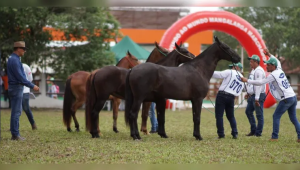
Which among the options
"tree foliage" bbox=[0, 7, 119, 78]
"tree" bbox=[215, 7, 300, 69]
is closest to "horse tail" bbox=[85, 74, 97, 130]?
"tree foliage" bbox=[0, 7, 119, 78]

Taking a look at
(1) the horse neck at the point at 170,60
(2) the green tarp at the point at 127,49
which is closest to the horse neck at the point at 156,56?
(1) the horse neck at the point at 170,60

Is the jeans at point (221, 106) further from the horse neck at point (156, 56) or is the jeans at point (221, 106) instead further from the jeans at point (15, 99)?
the jeans at point (15, 99)

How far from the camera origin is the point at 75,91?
10.3m

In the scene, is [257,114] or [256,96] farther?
[257,114]

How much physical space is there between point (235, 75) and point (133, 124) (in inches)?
93.1

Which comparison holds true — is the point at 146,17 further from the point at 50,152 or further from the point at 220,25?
the point at 50,152

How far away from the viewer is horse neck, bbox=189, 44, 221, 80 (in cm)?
827

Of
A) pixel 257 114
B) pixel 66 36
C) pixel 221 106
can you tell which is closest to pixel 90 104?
pixel 221 106

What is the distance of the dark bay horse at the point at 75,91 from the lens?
32.8ft

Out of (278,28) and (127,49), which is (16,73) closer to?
(127,49)

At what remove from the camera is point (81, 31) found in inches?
781

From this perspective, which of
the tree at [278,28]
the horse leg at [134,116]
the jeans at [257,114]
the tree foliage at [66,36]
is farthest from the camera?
the tree at [278,28]

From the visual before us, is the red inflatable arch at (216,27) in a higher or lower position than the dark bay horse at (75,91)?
higher

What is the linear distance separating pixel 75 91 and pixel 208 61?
3.72m
